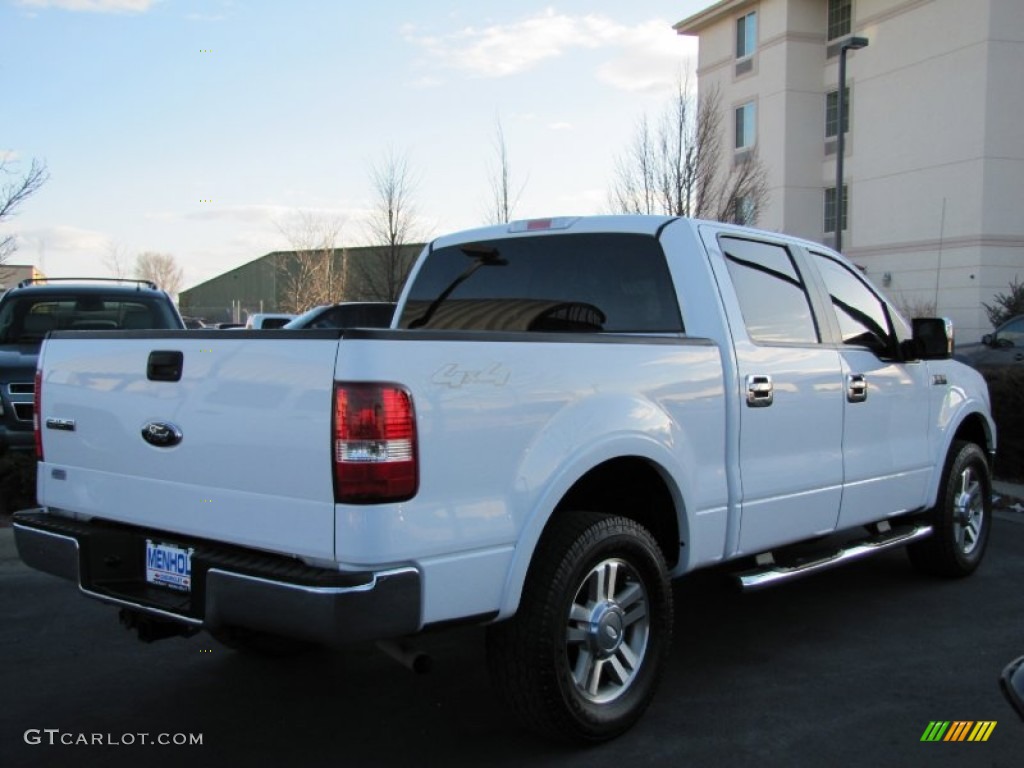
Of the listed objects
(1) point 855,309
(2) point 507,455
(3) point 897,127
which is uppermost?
(3) point 897,127

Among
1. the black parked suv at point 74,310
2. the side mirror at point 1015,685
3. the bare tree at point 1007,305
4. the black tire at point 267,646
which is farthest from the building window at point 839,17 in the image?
the side mirror at point 1015,685

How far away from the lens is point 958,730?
151 inches

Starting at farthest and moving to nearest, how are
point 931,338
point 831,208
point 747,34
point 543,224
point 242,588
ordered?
point 747,34
point 831,208
point 931,338
point 543,224
point 242,588

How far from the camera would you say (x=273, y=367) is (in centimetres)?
302

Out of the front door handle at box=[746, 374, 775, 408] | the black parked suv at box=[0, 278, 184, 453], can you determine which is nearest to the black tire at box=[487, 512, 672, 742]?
the front door handle at box=[746, 374, 775, 408]

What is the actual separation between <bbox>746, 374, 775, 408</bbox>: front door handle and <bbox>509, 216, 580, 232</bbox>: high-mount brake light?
47.4 inches

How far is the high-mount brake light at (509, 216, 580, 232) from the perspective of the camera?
15.7 ft

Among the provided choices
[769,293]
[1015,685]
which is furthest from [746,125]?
[1015,685]

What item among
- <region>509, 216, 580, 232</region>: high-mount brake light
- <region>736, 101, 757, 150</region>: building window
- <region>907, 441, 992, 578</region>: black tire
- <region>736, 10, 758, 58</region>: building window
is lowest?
<region>907, 441, 992, 578</region>: black tire

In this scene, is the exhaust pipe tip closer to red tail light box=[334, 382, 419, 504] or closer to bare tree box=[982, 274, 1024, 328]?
red tail light box=[334, 382, 419, 504]

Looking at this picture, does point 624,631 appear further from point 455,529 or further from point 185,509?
point 185,509

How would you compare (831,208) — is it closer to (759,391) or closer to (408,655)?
(759,391)

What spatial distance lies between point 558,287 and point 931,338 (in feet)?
7.58

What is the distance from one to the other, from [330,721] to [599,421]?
1678 millimetres
